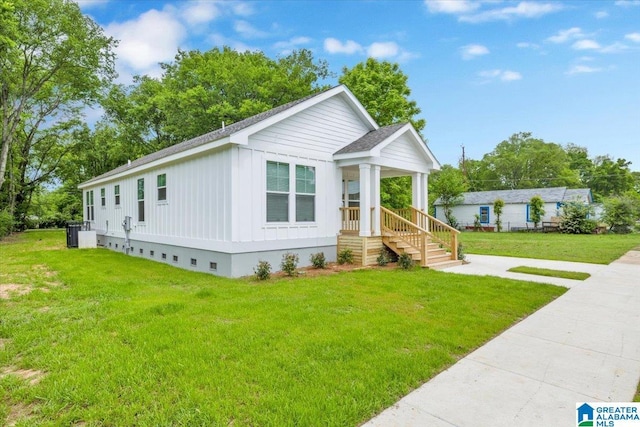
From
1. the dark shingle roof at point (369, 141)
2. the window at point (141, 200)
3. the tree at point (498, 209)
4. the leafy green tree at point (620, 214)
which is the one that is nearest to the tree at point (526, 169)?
the tree at point (498, 209)

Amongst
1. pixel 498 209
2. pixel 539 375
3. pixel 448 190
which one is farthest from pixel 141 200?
pixel 498 209

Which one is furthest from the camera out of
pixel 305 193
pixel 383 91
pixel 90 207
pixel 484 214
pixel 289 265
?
pixel 484 214

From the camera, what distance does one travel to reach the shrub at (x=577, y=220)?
24891 millimetres

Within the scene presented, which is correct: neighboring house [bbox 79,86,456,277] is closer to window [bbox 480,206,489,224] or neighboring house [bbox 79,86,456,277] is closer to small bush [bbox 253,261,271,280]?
small bush [bbox 253,261,271,280]

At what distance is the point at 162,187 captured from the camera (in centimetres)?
1093

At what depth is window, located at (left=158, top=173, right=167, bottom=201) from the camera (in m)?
10.8

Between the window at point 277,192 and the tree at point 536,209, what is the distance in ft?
88.7

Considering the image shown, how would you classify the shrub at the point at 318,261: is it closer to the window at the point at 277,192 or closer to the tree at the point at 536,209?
the window at the point at 277,192

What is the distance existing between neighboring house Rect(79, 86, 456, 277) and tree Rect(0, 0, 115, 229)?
29.6 ft

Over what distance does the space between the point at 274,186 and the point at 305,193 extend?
42.0 inches
